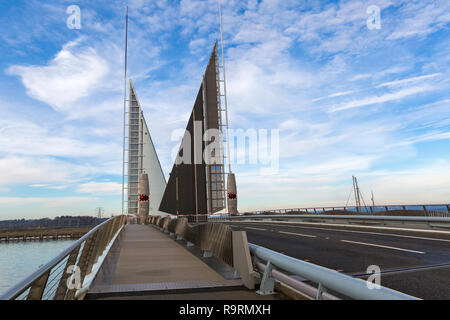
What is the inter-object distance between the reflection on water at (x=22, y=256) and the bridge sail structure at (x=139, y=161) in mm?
26589

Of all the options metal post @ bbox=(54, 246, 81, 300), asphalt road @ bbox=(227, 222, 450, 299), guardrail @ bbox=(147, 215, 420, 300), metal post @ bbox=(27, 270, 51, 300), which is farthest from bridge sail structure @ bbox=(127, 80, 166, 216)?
metal post @ bbox=(27, 270, 51, 300)

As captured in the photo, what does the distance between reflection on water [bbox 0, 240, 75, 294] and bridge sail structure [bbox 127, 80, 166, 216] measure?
26589mm

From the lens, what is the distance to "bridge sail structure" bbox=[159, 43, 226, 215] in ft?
239

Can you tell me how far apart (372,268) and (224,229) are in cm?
336

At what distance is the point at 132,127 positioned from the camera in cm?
12794

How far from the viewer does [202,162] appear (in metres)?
75.4

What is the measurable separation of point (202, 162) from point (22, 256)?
5398 centimetres

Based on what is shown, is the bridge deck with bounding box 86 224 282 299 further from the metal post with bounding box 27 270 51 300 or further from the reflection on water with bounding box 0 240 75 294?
the reflection on water with bounding box 0 240 75 294

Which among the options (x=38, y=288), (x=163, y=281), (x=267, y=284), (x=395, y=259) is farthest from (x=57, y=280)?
(x=395, y=259)

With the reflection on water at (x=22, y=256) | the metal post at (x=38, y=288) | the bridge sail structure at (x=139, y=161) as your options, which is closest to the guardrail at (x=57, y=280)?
the metal post at (x=38, y=288)

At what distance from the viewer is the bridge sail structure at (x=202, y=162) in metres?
→ 72.9
